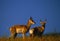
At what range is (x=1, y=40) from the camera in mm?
6379

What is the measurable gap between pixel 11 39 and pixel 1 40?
1.24ft

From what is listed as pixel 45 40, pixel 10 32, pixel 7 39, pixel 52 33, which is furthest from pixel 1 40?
pixel 52 33

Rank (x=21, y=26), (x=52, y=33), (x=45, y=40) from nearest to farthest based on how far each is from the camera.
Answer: (x=45, y=40) → (x=21, y=26) → (x=52, y=33)

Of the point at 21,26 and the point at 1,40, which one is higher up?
the point at 21,26

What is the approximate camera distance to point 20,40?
638 centimetres

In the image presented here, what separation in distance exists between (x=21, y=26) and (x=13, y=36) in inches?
15.1

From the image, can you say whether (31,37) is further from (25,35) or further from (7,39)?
(7,39)

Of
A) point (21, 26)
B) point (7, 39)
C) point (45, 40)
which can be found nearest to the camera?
point (45, 40)

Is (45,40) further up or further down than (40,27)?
further down

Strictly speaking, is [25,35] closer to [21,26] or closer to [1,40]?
[21,26]

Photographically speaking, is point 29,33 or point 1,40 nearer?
point 1,40

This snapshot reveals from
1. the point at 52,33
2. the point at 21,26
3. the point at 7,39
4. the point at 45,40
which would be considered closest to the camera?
the point at 45,40

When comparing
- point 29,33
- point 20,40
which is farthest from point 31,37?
point 20,40

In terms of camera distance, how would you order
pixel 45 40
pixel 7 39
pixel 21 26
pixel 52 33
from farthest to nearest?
pixel 52 33 → pixel 21 26 → pixel 7 39 → pixel 45 40
